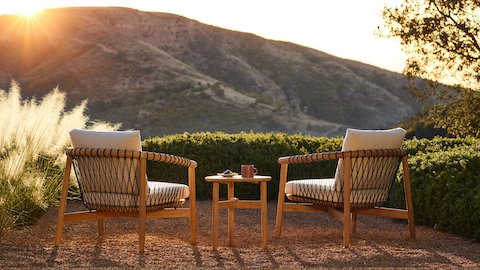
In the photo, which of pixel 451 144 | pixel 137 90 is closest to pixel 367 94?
pixel 137 90

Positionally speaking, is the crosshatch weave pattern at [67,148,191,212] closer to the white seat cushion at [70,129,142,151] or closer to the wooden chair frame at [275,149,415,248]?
the white seat cushion at [70,129,142,151]

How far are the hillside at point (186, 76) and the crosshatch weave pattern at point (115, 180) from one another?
3816 cm

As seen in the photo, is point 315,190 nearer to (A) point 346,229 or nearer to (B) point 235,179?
(A) point 346,229

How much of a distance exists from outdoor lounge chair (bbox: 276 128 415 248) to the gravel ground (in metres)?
0.29

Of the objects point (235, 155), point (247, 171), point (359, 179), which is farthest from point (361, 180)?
point (235, 155)

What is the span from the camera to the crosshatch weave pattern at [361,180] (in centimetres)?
598

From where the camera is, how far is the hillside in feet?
156

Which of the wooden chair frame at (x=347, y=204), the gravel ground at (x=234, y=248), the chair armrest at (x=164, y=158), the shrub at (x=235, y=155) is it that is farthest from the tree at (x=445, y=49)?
the chair armrest at (x=164, y=158)

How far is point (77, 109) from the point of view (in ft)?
24.7

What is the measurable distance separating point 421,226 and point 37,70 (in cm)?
4832

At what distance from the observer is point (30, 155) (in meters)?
6.71

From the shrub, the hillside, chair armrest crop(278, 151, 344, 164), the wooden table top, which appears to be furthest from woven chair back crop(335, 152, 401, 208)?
the hillside

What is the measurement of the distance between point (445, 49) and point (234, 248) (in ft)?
27.6

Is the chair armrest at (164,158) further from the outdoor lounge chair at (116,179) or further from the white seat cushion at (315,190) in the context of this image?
the white seat cushion at (315,190)
